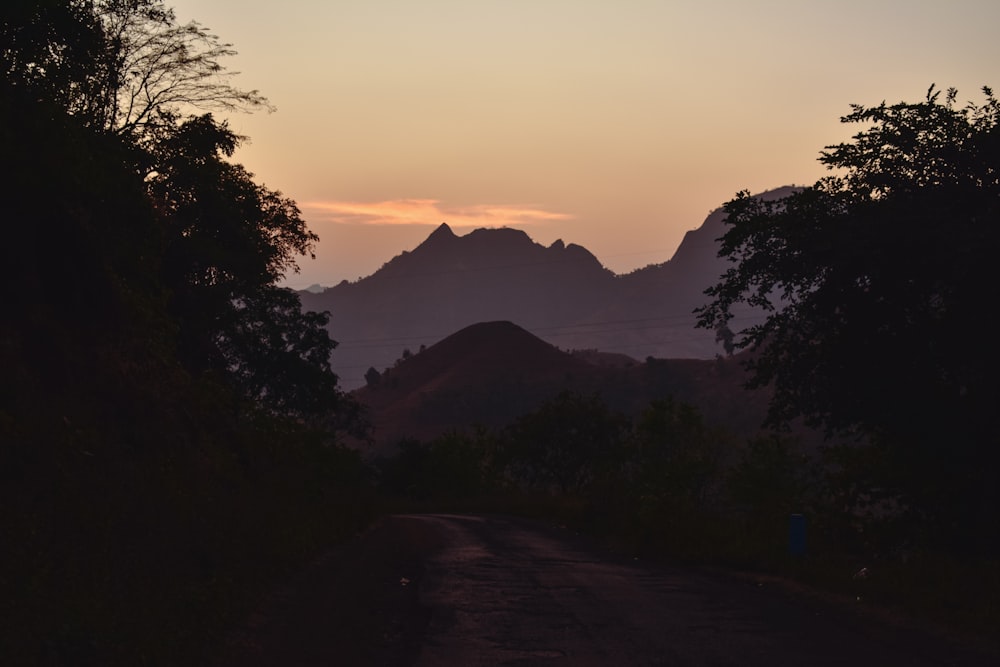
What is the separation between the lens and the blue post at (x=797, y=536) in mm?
17500

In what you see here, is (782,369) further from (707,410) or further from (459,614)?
(707,410)

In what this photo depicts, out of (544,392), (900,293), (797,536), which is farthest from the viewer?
(544,392)

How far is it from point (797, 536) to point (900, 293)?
5.44 meters

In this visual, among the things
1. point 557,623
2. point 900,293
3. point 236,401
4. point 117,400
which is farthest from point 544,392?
point 557,623

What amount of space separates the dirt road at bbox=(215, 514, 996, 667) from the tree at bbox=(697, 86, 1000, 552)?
18.3ft

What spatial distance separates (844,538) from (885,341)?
14.8 ft

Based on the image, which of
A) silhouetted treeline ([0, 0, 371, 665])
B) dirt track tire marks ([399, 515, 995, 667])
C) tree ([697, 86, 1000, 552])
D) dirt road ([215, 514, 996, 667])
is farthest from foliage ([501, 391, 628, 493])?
dirt track tire marks ([399, 515, 995, 667])

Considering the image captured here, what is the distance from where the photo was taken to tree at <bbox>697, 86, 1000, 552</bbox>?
60.6 feet

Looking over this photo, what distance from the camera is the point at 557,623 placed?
12.0 m

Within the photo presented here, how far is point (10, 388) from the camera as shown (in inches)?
543

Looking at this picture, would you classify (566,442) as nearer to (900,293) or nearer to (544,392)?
(900,293)

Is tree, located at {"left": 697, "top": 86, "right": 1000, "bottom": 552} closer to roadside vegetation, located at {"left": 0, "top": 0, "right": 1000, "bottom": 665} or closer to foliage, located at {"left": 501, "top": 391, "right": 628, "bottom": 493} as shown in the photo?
roadside vegetation, located at {"left": 0, "top": 0, "right": 1000, "bottom": 665}

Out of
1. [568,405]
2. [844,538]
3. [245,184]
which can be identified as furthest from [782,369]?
[568,405]

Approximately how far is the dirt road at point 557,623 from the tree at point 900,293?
5.57 m
